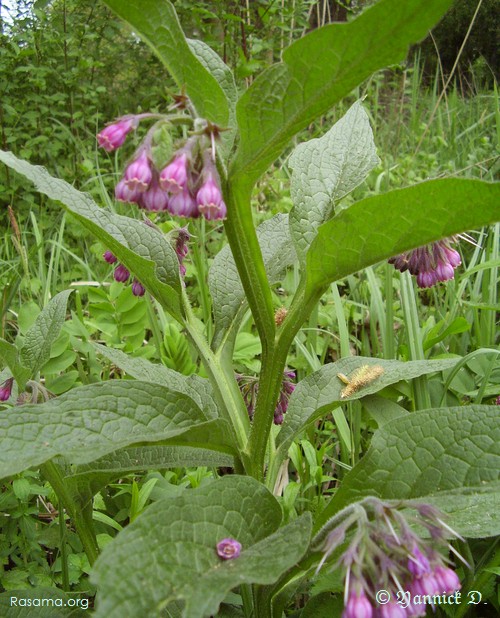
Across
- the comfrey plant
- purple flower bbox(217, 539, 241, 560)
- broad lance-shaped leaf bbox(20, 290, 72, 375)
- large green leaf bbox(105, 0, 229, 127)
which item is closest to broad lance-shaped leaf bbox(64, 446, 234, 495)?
the comfrey plant

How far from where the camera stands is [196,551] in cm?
104

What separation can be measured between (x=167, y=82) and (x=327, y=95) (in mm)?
5993

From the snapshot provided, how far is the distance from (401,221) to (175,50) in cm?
48

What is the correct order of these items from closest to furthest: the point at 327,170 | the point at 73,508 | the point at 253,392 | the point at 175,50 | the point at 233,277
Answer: the point at 175,50 < the point at 73,508 < the point at 327,170 < the point at 233,277 < the point at 253,392

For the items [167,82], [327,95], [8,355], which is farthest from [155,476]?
[167,82]

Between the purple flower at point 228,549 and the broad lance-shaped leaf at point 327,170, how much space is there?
64cm

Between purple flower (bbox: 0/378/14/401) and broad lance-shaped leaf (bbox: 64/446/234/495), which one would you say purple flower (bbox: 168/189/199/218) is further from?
purple flower (bbox: 0/378/14/401)

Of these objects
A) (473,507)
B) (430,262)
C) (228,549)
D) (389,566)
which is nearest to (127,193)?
(228,549)

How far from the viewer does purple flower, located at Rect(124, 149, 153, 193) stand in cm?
110

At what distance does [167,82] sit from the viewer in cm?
657

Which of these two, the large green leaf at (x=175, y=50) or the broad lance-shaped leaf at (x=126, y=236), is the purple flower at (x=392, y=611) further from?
the large green leaf at (x=175, y=50)

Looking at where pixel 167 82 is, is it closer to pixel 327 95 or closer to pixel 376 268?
pixel 376 268

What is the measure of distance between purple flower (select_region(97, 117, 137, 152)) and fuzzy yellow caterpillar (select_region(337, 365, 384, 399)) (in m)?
0.75

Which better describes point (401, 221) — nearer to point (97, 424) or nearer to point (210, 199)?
point (210, 199)
